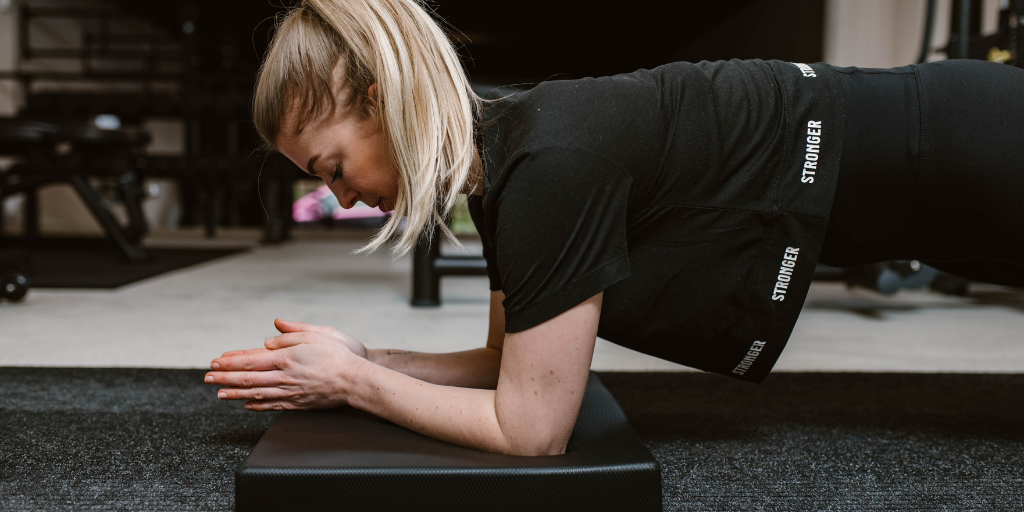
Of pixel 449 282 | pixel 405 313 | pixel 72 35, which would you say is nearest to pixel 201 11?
pixel 72 35

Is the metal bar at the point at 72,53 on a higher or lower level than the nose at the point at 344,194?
higher

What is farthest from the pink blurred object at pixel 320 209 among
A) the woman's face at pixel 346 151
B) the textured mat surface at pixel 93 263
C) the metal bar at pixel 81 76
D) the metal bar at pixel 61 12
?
the woman's face at pixel 346 151

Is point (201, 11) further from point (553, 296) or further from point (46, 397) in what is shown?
point (553, 296)

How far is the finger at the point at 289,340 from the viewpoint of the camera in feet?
2.59

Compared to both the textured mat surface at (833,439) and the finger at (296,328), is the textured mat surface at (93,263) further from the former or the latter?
the textured mat surface at (833,439)

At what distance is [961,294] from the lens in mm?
2482

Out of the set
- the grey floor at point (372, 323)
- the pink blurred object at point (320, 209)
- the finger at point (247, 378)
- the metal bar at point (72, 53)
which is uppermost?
the metal bar at point (72, 53)

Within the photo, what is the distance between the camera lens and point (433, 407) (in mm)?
723

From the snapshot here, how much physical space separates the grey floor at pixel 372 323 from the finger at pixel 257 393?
26.1 inches

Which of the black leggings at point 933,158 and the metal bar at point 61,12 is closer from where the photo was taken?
the black leggings at point 933,158

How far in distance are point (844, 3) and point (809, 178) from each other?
4586 mm

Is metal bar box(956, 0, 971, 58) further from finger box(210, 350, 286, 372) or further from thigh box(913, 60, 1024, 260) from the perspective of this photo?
finger box(210, 350, 286, 372)

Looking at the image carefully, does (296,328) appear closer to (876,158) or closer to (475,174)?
(475,174)

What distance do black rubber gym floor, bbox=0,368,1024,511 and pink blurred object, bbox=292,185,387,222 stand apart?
6.30 meters
